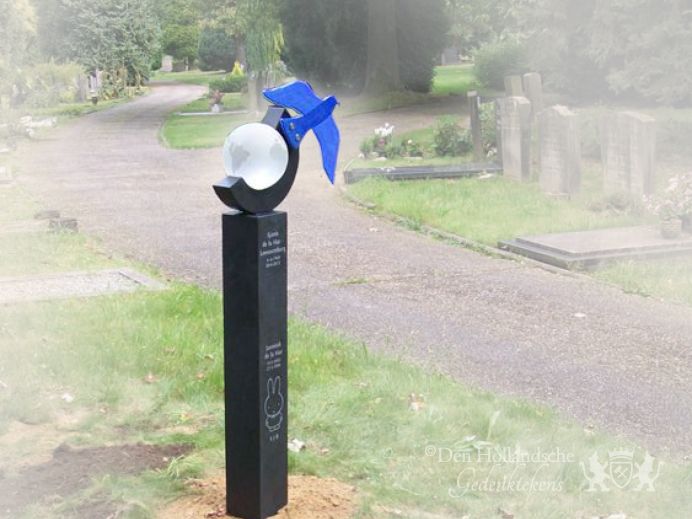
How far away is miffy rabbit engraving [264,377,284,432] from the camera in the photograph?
467cm

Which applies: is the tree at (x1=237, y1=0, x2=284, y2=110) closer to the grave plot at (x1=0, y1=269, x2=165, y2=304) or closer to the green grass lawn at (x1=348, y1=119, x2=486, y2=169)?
the green grass lawn at (x1=348, y1=119, x2=486, y2=169)

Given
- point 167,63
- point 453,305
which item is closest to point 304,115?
point 453,305

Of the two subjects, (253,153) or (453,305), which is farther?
(453,305)

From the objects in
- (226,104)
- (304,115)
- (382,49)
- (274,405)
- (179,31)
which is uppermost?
(179,31)

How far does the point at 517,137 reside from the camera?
1575cm

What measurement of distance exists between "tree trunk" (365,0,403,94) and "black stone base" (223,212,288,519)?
27.8 meters

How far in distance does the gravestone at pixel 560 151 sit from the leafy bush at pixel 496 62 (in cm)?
2034

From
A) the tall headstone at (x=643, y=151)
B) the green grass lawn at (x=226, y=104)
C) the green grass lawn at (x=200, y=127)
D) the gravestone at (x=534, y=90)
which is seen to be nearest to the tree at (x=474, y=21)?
the green grass lawn at (x=200, y=127)

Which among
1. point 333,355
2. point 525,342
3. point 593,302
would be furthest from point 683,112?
point 333,355

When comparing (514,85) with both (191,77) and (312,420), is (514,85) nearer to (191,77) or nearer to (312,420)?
(312,420)

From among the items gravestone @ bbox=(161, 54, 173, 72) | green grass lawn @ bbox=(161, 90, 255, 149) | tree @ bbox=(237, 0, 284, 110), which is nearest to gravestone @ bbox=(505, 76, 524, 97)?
green grass lawn @ bbox=(161, 90, 255, 149)

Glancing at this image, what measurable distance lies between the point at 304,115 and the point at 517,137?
37.5 ft

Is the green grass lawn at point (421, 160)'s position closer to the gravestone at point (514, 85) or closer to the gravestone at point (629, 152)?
the gravestone at point (514, 85)

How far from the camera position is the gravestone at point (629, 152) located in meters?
13.1
